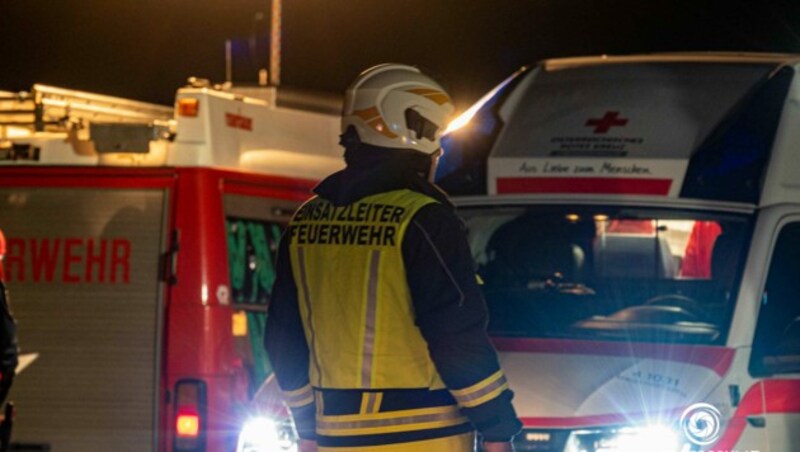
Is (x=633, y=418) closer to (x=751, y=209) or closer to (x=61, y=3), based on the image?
(x=751, y=209)

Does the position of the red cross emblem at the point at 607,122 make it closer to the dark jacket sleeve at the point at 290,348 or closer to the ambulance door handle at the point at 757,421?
the ambulance door handle at the point at 757,421

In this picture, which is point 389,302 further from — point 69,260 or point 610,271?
point 69,260

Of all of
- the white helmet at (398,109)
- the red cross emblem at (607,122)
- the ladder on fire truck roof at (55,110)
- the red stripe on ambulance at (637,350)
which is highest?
the ladder on fire truck roof at (55,110)

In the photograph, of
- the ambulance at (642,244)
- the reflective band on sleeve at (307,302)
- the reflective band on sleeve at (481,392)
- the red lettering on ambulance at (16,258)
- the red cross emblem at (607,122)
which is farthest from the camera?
the red lettering on ambulance at (16,258)

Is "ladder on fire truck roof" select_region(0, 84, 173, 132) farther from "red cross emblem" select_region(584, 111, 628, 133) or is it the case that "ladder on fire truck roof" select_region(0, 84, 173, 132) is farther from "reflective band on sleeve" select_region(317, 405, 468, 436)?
"reflective band on sleeve" select_region(317, 405, 468, 436)

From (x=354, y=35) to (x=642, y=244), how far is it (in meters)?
25.6

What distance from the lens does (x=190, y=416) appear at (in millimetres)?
8656

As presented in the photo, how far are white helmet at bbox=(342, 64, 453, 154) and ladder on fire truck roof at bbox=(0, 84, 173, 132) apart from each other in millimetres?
4111

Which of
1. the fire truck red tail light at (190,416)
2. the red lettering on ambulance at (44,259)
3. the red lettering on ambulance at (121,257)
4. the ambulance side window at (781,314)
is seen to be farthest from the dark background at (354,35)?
the ambulance side window at (781,314)

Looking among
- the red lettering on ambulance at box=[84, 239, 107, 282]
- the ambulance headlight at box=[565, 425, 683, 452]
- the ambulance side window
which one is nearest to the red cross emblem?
the ambulance side window

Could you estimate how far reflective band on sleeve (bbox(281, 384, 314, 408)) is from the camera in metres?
5.27

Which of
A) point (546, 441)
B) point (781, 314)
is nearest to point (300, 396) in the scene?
point (546, 441)

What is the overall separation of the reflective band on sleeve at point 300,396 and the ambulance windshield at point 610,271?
192 centimetres

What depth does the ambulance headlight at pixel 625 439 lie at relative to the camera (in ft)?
20.2
